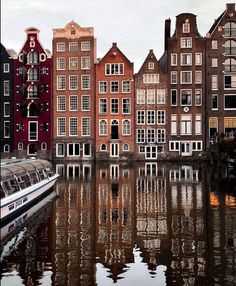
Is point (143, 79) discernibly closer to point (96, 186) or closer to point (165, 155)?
point (165, 155)

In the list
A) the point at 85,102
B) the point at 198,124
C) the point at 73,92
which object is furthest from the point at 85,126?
the point at 198,124

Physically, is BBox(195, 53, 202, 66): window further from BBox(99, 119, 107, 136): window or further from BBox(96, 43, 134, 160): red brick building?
BBox(99, 119, 107, 136): window

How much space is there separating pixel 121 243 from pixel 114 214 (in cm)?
589

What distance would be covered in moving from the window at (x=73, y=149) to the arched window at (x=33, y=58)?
15.3m

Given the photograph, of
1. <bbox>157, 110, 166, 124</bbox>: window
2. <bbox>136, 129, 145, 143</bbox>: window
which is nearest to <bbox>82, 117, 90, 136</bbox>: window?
<bbox>136, 129, 145, 143</bbox>: window

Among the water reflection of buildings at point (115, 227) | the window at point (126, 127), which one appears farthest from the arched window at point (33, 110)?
the water reflection of buildings at point (115, 227)

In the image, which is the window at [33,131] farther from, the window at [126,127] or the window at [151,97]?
the window at [151,97]

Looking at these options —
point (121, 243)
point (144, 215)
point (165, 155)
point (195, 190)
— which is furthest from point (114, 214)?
point (165, 155)

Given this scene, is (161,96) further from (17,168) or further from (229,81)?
(17,168)

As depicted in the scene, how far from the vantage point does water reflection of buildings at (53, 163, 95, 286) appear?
12.8 meters

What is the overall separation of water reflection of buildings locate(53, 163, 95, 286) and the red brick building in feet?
131

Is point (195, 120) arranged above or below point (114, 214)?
above

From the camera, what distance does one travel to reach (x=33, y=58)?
73.2 meters

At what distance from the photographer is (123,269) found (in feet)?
44.7
